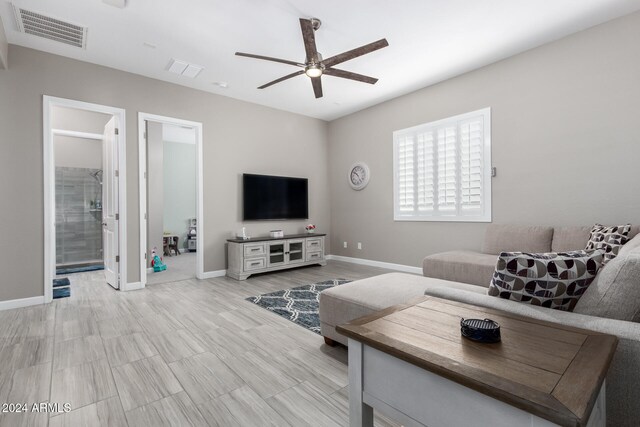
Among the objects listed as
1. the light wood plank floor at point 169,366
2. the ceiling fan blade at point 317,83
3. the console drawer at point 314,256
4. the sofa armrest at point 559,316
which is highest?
the ceiling fan blade at point 317,83

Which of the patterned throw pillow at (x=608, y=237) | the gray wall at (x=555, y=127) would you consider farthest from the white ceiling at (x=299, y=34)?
the patterned throw pillow at (x=608, y=237)

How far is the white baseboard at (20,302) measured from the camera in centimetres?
330

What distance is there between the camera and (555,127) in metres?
3.52

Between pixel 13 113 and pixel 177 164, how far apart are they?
16.2 feet

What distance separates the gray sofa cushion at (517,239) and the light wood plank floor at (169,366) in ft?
8.46

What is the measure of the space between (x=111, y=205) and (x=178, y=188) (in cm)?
416

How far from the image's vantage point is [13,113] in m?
3.38

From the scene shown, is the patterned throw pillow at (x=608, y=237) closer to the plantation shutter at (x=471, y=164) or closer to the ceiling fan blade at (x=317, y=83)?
the plantation shutter at (x=471, y=164)

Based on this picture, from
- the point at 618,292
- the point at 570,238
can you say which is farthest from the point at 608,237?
the point at 618,292

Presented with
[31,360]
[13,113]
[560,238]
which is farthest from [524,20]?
[13,113]

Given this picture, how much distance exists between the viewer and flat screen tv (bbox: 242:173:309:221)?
525 cm

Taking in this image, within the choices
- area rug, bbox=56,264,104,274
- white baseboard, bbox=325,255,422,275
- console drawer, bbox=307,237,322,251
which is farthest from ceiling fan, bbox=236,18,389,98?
area rug, bbox=56,264,104,274

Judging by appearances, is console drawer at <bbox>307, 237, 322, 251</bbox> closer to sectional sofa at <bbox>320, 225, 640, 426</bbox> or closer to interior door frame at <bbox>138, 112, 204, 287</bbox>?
interior door frame at <bbox>138, 112, 204, 287</bbox>

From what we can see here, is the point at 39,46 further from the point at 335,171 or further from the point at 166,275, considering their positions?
the point at 335,171
